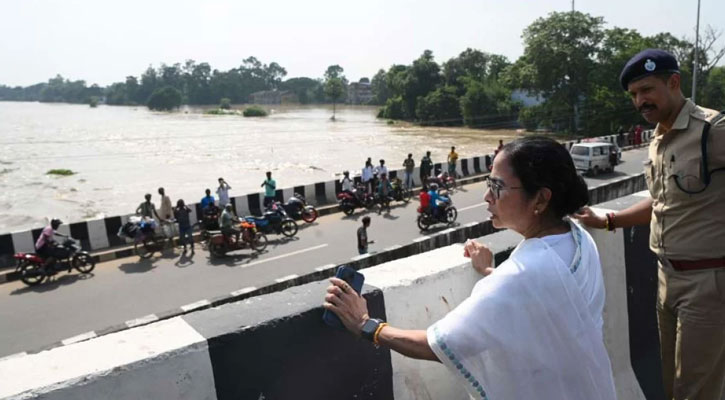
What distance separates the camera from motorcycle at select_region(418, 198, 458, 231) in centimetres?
1255

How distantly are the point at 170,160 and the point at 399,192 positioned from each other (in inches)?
930

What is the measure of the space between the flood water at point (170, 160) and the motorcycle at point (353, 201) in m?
8.65

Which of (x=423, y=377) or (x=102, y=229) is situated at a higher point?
(x=423, y=377)

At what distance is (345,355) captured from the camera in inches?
64.5

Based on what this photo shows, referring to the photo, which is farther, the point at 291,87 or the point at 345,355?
the point at 291,87

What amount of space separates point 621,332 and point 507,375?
182 centimetres

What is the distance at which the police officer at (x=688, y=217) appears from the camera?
2.05 meters

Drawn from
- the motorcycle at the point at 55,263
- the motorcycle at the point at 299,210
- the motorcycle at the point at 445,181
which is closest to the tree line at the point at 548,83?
the motorcycle at the point at 445,181

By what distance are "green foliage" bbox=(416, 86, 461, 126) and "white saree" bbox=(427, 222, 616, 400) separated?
58.4 m

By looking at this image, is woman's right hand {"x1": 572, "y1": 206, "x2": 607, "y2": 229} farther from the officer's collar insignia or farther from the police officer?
the officer's collar insignia

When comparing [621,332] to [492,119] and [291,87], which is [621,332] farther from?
[291,87]

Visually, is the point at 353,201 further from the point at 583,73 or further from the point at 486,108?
the point at 486,108

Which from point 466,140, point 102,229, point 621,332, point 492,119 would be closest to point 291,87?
point 492,119

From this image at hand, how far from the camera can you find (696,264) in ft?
6.89
